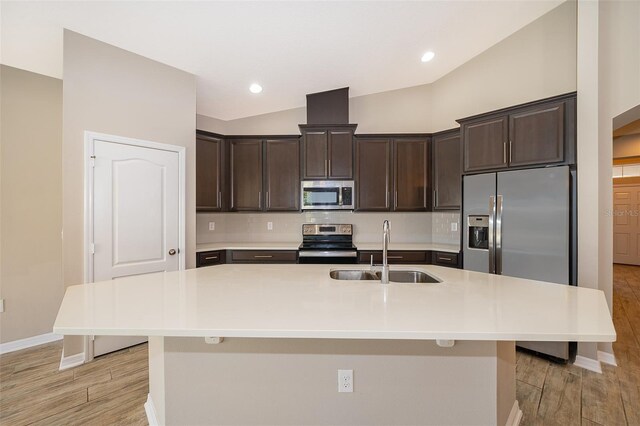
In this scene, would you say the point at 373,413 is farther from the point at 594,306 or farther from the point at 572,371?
the point at 572,371

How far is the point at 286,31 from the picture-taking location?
2.71 meters

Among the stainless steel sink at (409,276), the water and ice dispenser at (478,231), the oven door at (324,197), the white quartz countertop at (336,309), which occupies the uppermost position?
the oven door at (324,197)

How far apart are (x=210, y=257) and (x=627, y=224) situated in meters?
9.26

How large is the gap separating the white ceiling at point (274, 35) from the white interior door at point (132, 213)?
98cm

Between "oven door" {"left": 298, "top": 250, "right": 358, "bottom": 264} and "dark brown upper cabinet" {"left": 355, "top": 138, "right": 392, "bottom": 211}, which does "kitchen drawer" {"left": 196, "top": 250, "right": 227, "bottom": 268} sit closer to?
"oven door" {"left": 298, "top": 250, "right": 358, "bottom": 264}

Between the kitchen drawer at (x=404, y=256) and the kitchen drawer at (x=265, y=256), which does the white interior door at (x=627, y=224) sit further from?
the kitchen drawer at (x=265, y=256)

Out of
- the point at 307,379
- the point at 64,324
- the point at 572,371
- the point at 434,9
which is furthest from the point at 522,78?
the point at 64,324

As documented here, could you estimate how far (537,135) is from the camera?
266 cm

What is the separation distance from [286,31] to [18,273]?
3.52 meters

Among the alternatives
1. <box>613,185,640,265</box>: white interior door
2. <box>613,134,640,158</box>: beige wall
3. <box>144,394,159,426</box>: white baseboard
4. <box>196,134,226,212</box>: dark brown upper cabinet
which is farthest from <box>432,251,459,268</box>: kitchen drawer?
<box>613,185,640,265</box>: white interior door

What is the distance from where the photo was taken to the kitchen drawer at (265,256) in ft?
12.2

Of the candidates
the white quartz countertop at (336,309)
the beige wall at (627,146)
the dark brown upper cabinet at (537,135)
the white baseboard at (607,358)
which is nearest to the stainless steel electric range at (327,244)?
the white quartz countertop at (336,309)

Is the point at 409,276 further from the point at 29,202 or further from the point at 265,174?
the point at 29,202

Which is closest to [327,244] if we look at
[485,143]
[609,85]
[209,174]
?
[209,174]
